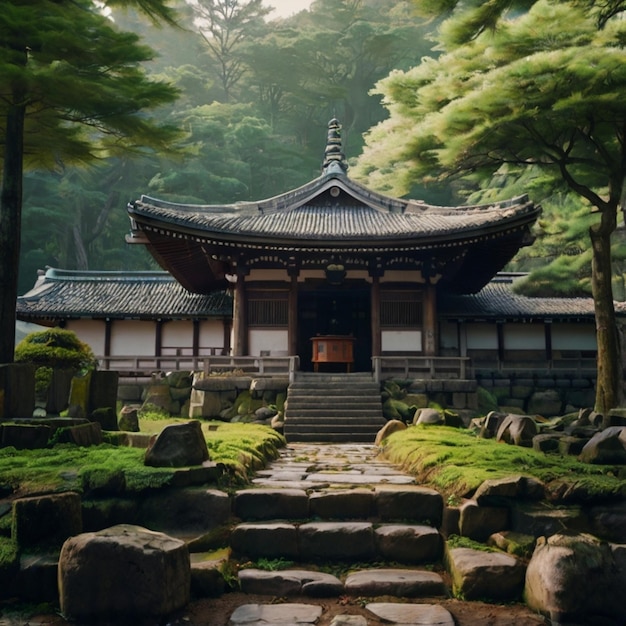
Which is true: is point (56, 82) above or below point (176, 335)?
above

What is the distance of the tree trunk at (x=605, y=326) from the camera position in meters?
13.5

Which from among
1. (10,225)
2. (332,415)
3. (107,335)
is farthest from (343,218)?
(10,225)

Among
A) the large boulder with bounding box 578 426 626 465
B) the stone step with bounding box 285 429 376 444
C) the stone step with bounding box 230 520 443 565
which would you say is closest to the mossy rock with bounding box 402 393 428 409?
the stone step with bounding box 285 429 376 444

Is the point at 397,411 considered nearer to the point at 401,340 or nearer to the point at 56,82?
the point at 401,340

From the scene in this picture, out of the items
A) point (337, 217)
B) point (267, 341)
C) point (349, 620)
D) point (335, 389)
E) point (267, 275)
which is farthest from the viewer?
point (337, 217)

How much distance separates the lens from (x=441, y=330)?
24.2m

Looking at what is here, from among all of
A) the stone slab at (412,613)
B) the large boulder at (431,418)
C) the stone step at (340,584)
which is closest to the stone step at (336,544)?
the stone step at (340,584)

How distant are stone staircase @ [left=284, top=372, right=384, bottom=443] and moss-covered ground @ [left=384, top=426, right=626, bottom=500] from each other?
21.8ft

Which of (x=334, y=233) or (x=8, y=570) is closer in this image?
(x=8, y=570)

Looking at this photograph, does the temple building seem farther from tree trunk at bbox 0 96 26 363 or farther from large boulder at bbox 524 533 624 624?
large boulder at bbox 524 533 624 624

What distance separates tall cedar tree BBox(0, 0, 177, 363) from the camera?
10281 mm

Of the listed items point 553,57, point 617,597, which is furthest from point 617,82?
point 617,597

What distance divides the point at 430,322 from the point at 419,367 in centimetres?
273

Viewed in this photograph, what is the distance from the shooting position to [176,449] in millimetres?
6195
